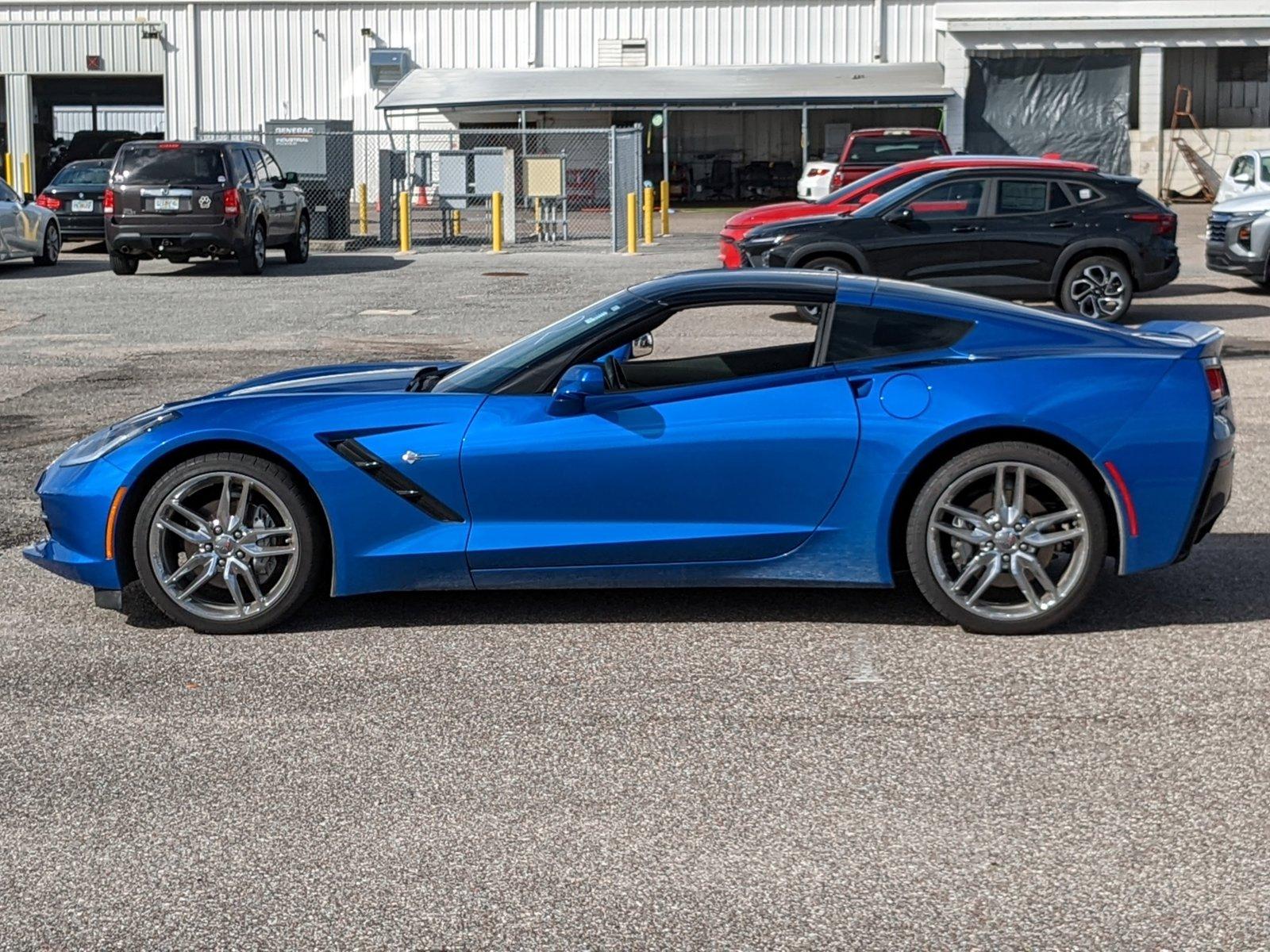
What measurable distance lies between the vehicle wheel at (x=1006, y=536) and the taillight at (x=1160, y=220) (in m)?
12.0

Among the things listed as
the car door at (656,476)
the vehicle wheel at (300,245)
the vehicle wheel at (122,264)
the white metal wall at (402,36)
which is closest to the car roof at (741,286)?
the car door at (656,476)

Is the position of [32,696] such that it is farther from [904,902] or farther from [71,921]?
[904,902]

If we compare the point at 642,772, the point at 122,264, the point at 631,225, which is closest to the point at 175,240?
the point at 122,264

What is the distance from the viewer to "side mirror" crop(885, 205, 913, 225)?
1731 cm

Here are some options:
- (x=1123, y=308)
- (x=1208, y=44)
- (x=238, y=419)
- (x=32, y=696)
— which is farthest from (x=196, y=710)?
(x=1208, y=44)

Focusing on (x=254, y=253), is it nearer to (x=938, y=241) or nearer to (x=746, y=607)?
(x=938, y=241)

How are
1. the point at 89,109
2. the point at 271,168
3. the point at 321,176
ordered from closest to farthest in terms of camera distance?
the point at 271,168
the point at 321,176
the point at 89,109

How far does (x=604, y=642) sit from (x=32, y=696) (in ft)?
6.22

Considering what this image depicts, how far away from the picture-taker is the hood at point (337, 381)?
21.7 feet

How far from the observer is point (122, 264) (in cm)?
2470

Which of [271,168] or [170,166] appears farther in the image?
[271,168]

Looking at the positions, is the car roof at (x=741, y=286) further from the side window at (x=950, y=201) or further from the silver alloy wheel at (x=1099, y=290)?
the silver alloy wheel at (x=1099, y=290)

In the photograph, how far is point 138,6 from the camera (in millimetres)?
46125

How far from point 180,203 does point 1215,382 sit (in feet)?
64.1
